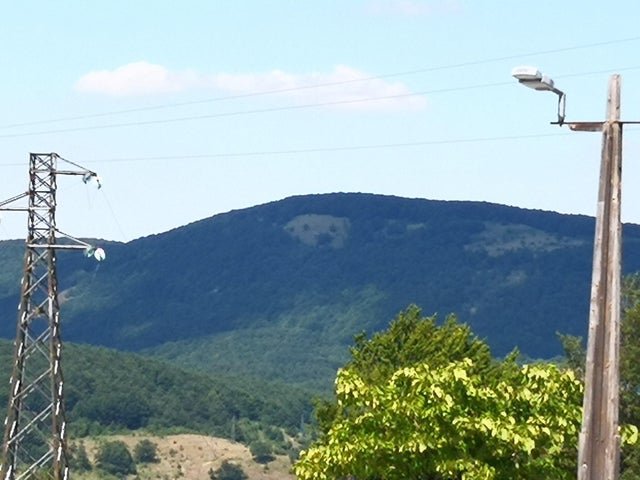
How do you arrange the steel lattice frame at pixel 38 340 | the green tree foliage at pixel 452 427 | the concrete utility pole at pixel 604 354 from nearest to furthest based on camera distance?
the concrete utility pole at pixel 604 354
the green tree foliage at pixel 452 427
the steel lattice frame at pixel 38 340

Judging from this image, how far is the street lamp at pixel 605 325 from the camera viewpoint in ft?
50.9

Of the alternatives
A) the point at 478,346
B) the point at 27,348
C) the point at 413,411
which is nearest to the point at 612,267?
the point at 413,411

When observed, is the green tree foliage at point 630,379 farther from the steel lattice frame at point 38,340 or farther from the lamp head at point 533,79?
the lamp head at point 533,79

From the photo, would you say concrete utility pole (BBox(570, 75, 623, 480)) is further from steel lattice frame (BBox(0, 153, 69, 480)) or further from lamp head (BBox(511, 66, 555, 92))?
steel lattice frame (BBox(0, 153, 69, 480))

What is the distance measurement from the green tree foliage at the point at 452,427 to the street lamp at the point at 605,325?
42.8 feet

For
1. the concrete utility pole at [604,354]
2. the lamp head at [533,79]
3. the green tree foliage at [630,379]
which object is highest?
the lamp head at [533,79]

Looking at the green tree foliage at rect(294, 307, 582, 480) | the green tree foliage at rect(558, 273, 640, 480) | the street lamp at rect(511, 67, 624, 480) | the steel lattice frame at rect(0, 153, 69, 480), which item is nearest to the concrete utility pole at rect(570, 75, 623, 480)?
the street lamp at rect(511, 67, 624, 480)

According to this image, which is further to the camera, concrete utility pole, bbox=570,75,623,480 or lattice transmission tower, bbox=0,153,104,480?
lattice transmission tower, bbox=0,153,104,480

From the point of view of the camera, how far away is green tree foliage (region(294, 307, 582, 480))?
29.9 m

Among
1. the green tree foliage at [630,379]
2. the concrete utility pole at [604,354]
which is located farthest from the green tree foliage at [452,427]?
the green tree foliage at [630,379]

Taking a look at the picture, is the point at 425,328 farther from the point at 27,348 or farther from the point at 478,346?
the point at 27,348

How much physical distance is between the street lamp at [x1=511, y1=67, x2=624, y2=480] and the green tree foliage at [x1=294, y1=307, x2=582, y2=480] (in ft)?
42.8

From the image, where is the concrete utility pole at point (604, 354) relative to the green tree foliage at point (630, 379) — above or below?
above

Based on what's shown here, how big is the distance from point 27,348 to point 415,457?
1831 cm
